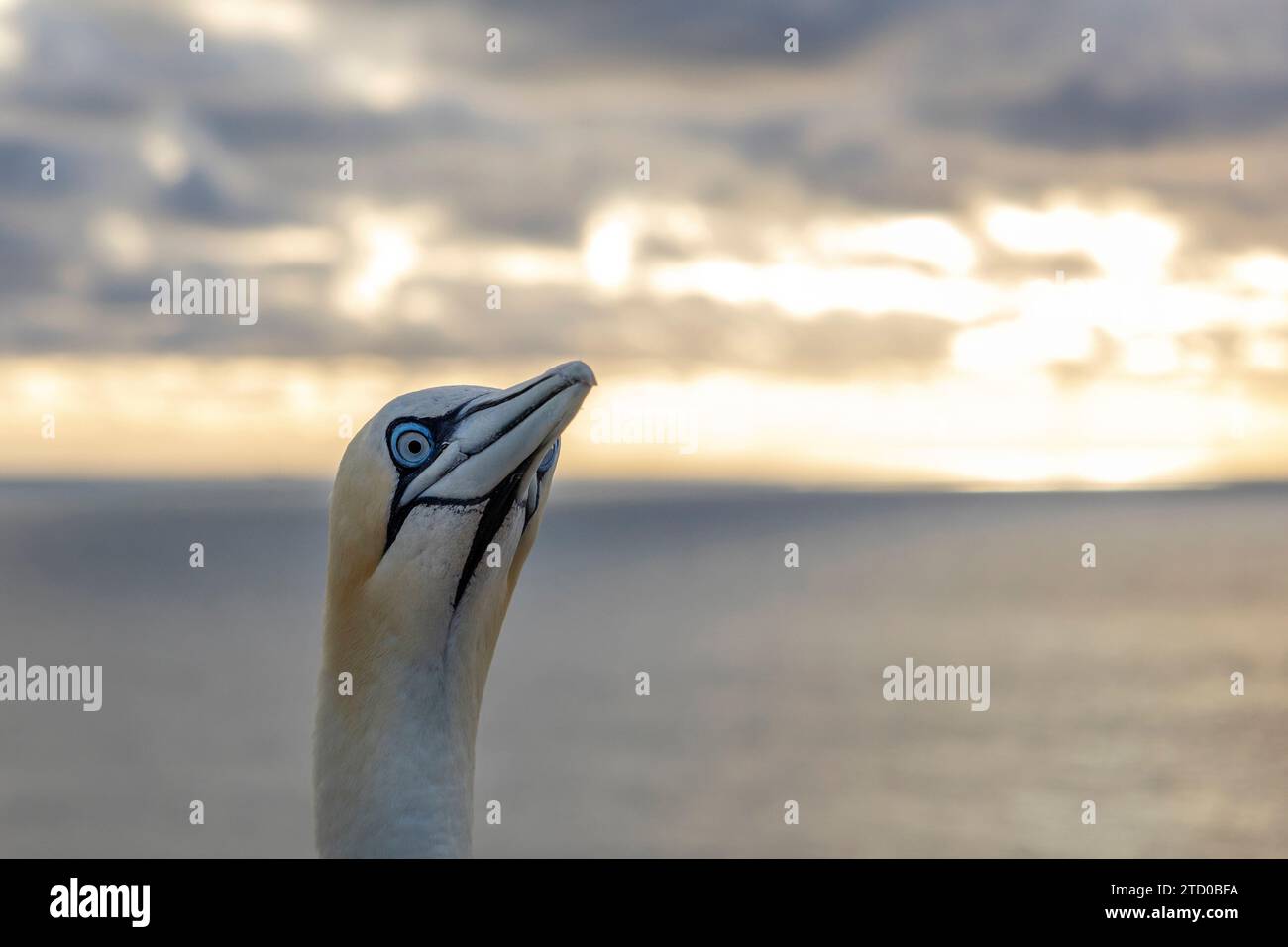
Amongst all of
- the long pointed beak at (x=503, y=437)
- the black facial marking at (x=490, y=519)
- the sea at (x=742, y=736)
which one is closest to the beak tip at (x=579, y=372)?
the long pointed beak at (x=503, y=437)

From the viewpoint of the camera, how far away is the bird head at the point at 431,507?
6121 millimetres

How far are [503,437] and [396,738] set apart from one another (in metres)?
1.41

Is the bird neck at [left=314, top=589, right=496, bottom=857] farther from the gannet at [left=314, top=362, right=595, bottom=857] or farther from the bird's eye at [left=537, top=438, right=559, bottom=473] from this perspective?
the bird's eye at [left=537, top=438, right=559, bottom=473]

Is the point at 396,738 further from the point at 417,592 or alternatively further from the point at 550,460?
the point at 550,460

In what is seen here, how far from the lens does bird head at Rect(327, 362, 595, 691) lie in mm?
6121

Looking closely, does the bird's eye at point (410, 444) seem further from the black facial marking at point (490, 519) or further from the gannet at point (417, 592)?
the black facial marking at point (490, 519)

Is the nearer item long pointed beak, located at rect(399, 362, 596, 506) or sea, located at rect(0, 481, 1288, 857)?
long pointed beak, located at rect(399, 362, 596, 506)

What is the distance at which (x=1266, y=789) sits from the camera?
2149 inches

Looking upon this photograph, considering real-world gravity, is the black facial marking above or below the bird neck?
above

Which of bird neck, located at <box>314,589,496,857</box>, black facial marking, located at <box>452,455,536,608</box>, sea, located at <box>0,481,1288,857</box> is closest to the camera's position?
bird neck, located at <box>314,589,496,857</box>

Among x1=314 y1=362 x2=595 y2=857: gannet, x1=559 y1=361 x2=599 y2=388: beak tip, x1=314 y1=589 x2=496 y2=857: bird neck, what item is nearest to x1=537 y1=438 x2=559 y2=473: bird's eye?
x1=314 y1=362 x2=595 y2=857: gannet

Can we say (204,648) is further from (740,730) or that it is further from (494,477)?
(494,477)
